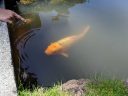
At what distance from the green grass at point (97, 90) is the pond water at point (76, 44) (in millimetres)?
505

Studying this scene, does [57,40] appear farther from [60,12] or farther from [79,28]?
[60,12]

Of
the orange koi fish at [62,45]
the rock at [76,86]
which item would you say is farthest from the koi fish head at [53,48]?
the rock at [76,86]

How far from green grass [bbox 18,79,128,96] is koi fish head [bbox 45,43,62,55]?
1.03 meters

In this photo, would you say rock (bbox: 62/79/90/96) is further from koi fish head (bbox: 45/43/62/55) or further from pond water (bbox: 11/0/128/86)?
koi fish head (bbox: 45/43/62/55)

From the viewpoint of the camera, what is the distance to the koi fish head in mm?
5570

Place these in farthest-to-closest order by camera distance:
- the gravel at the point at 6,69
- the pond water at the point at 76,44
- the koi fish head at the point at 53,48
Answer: the koi fish head at the point at 53,48
the pond water at the point at 76,44
the gravel at the point at 6,69

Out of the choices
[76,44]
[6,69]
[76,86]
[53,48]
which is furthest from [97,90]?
[76,44]

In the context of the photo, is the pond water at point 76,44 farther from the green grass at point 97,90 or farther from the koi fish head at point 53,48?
the green grass at point 97,90

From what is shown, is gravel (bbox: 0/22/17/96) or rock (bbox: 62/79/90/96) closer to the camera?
gravel (bbox: 0/22/17/96)

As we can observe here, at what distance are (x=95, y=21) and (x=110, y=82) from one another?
6.78ft

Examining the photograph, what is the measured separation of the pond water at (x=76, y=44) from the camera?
532 cm

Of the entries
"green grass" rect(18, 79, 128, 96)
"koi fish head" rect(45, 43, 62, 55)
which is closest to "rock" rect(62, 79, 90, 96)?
"green grass" rect(18, 79, 128, 96)

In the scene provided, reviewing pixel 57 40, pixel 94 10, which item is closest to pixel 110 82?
pixel 57 40

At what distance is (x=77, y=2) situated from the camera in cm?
744
